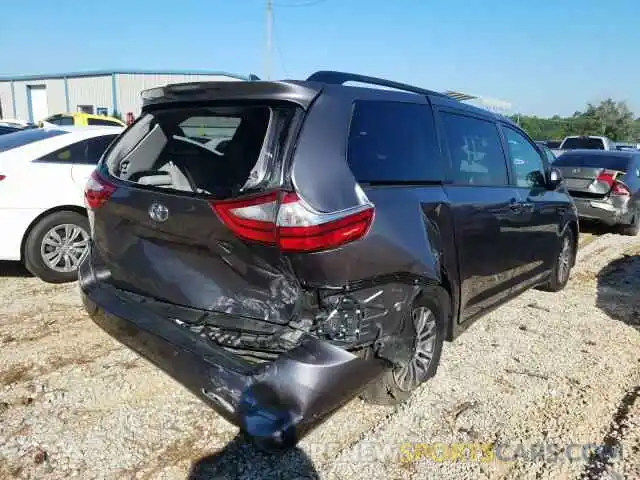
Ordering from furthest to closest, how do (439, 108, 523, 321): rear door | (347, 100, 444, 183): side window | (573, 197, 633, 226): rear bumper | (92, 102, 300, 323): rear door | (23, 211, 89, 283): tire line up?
(573, 197, 633, 226): rear bumper
(23, 211, 89, 283): tire
(439, 108, 523, 321): rear door
(347, 100, 444, 183): side window
(92, 102, 300, 323): rear door

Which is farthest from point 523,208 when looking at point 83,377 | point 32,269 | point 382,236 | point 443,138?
point 32,269

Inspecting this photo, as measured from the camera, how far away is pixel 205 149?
3.06 m


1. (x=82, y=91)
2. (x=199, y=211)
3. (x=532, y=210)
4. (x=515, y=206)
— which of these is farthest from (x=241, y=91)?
(x=82, y=91)

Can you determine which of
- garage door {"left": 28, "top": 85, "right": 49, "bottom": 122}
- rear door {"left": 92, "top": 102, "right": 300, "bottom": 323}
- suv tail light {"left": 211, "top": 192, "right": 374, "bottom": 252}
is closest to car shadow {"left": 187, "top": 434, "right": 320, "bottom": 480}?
rear door {"left": 92, "top": 102, "right": 300, "bottom": 323}

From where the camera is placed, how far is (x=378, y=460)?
2619 millimetres

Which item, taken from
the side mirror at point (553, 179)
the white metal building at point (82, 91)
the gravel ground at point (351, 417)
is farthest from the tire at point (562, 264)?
the white metal building at point (82, 91)

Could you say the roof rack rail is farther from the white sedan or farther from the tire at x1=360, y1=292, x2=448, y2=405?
the white sedan

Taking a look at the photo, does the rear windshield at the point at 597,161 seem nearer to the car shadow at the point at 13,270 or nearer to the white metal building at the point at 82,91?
the car shadow at the point at 13,270

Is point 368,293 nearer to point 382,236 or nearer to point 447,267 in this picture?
point 382,236

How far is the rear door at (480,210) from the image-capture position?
3.34 metres

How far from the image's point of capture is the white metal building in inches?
1403

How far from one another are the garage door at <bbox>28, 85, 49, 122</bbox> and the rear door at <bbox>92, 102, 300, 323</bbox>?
145ft

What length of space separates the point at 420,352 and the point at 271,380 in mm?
1235

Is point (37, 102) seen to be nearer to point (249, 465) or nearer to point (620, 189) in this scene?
point (620, 189)
